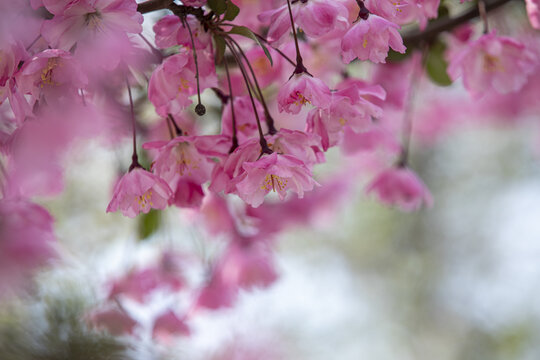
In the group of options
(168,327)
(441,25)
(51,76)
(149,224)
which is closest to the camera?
(51,76)

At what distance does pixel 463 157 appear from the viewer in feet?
15.3

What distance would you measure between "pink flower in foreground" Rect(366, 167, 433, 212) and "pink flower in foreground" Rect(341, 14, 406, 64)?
60 centimetres

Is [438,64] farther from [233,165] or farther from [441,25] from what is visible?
[233,165]

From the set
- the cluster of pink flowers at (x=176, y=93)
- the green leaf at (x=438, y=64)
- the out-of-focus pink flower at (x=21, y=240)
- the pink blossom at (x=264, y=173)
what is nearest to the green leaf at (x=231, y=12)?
the cluster of pink flowers at (x=176, y=93)

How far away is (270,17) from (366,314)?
4283 millimetres

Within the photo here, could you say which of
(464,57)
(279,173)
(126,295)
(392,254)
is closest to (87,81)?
(279,173)

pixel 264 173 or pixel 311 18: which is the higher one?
pixel 311 18

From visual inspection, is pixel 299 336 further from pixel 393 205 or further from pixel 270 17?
pixel 270 17

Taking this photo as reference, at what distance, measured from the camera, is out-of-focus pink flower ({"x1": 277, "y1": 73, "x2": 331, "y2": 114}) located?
744mm

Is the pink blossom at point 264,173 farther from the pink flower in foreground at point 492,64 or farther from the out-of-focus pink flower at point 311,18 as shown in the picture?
the pink flower in foreground at point 492,64

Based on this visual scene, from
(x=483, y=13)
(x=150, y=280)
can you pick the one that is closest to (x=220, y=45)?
(x=483, y=13)

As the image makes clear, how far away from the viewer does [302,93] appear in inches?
29.6

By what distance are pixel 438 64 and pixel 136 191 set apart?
0.78 meters

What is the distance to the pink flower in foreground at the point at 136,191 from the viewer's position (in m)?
0.79
